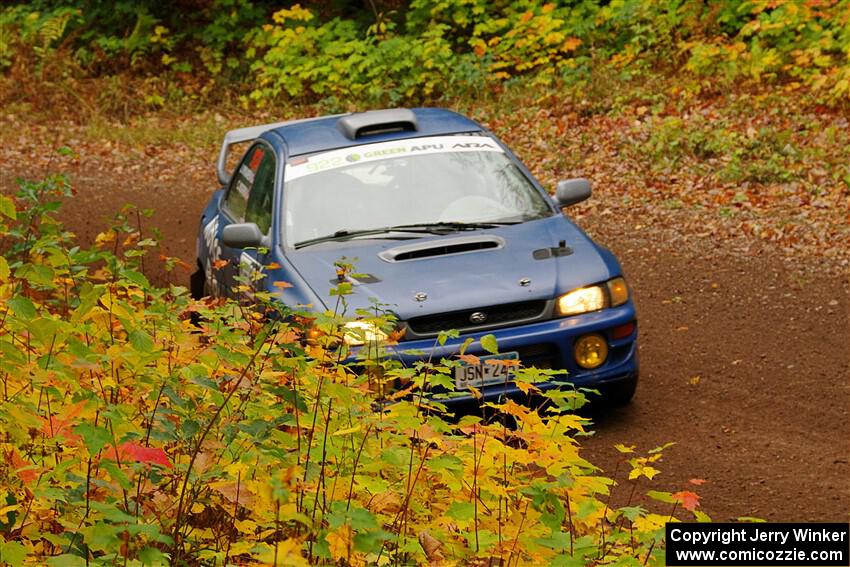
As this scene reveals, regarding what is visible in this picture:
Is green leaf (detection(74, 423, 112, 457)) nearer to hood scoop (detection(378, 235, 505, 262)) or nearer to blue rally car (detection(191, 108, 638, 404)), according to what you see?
blue rally car (detection(191, 108, 638, 404))

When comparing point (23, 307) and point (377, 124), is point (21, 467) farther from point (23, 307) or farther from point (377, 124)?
point (377, 124)

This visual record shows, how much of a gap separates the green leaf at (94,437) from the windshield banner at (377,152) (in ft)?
15.0

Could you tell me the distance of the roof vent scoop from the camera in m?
7.72

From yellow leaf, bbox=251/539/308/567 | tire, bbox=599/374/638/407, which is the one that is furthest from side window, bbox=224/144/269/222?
yellow leaf, bbox=251/539/308/567

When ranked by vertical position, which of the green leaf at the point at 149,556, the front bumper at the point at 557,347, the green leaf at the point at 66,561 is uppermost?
the green leaf at the point at 149,556

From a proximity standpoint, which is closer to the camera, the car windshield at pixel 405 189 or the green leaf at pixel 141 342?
the green leaf at pixel 141 342

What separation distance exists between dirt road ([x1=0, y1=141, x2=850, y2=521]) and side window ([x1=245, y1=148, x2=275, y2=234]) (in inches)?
98.9

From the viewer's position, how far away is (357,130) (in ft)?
25.3

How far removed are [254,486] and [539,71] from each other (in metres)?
14.9

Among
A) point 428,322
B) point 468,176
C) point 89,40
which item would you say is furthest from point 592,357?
point 89,40

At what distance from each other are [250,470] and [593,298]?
3415 millimetres

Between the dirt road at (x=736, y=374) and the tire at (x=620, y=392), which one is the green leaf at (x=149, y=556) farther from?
the tire at (x=620, y=392)

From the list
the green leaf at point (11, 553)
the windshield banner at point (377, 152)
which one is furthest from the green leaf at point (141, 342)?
Result: the windshield banner at point (377, 152)

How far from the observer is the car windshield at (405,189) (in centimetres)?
717
